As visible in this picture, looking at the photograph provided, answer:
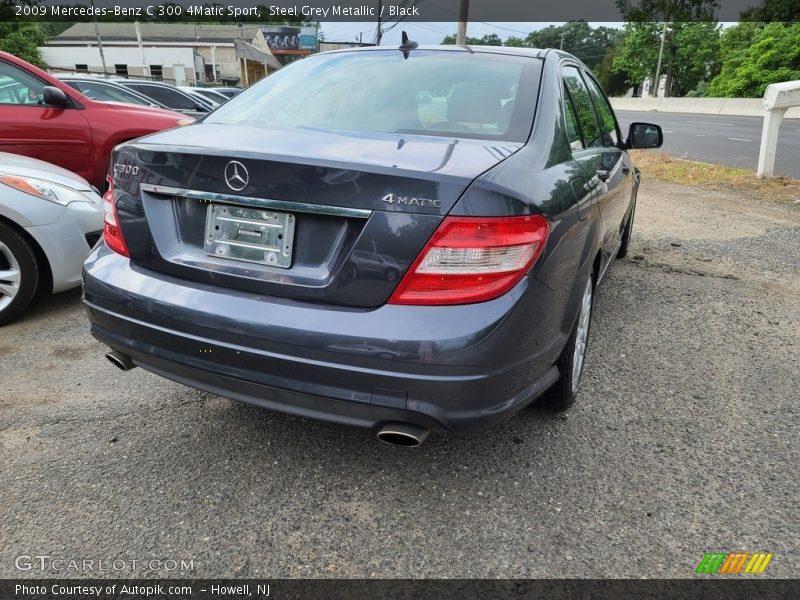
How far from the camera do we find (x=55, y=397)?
282 centimetres

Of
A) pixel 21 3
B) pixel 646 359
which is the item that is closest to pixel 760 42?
pixel 646 359

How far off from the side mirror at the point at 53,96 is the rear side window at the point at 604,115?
427cm

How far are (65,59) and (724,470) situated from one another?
6403 centimetres

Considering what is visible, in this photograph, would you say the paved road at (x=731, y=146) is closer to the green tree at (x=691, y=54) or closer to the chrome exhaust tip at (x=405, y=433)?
the chrome exhaust tip at (x=405, y=433)

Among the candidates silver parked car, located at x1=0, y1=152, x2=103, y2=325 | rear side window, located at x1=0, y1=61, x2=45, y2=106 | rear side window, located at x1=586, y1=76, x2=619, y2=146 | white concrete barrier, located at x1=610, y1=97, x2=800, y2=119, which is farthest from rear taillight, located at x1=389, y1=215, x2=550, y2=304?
white concrete barrier, located at x1=610, y1=97, x2=800, y2=119

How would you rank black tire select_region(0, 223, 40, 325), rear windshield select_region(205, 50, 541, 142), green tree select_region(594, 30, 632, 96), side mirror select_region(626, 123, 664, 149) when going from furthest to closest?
green tree select_region(594, 30, 632, 96) < side mirror select_region(626, 123, 664, 149) < black tire select_region(0, 223, 40, 325) < rear windshield select_region(205, 50, 541, 142)

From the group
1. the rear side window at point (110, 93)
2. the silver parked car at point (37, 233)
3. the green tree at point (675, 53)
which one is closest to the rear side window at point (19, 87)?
the silver parked car at point (37, 233)

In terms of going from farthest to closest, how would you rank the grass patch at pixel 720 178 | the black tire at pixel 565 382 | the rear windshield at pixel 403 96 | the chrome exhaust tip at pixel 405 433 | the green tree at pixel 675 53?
1. the green tree at pixel 675 53
2. the grass patch at pixel 720 178
3. the black tire at pixel 565 382
4. the rear windshield at pixel 403 96
5. the chrome exhaust tip at pixel 405 433

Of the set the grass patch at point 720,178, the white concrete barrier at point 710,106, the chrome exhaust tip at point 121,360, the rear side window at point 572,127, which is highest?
the rear side window at point 572,127

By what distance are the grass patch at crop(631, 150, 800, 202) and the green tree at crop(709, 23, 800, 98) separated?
1434 inches

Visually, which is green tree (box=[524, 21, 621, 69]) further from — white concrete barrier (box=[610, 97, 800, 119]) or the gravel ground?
the gravel ground

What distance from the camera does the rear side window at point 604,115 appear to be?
360 cm

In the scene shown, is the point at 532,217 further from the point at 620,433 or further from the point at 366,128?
the point at 620,433

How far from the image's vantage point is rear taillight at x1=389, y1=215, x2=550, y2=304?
1726 mm
